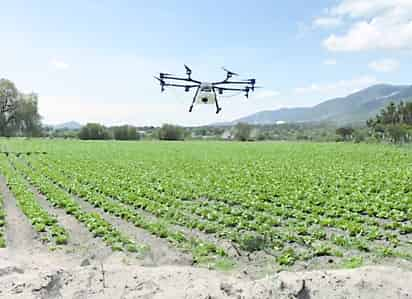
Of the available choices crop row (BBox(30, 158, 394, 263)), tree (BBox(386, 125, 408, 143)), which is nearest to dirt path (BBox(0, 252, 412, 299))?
crop row (BBox(30, 158, 394, 263))

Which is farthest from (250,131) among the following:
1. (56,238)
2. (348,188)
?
(56,238)

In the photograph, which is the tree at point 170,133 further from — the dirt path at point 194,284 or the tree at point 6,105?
the dirt path at point 194,284

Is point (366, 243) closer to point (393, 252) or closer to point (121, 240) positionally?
point (393, 252)

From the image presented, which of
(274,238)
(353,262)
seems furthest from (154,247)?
(353,262)

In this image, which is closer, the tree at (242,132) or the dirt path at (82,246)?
the dirt path at (82,246)

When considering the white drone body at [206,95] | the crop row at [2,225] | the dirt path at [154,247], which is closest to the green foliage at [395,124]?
the white drone body at [206,95]
